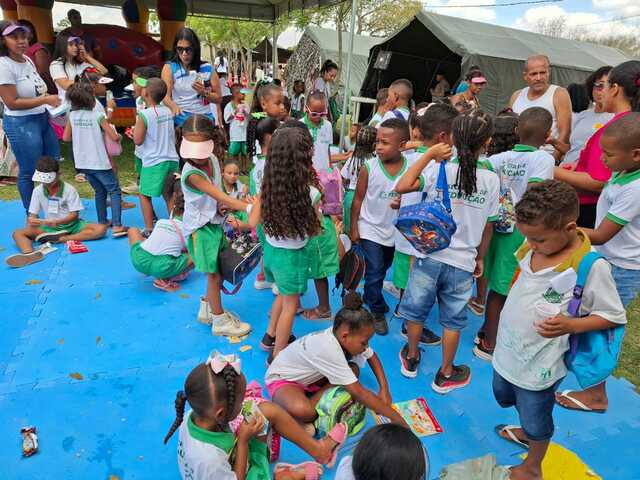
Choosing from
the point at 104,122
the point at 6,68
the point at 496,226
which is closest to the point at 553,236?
the point at 496,226

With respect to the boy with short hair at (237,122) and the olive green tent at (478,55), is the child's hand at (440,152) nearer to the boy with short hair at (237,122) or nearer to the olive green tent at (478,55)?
the boy with short hair at (237,122)

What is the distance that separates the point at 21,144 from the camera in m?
Answer: 4.40

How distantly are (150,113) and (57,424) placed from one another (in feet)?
9.63

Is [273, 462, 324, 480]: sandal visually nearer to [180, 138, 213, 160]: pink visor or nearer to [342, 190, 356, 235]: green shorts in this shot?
[342, 190, 356, 235]: green shorts

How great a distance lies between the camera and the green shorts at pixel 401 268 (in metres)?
3.06

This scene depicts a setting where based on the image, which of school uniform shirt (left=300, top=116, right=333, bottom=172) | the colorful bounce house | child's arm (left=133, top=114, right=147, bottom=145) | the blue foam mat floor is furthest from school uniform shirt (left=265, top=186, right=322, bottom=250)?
the colorful bounce house

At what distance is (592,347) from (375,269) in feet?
5.45

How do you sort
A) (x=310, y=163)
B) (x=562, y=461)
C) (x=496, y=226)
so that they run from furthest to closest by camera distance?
(x=496, y=226) < (x=310, y=163) < (x=562, y=461)

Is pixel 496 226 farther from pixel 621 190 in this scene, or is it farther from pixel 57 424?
pixel 57 424

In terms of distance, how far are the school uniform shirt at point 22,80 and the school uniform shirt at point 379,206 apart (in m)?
3.42

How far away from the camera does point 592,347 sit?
1796mm

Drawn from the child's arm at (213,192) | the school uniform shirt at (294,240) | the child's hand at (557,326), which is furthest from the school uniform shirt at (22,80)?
the child's hand at (557,326)

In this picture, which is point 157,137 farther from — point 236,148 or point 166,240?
point 236,148

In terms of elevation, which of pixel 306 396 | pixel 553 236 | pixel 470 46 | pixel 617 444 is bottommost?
pixel 617 444
